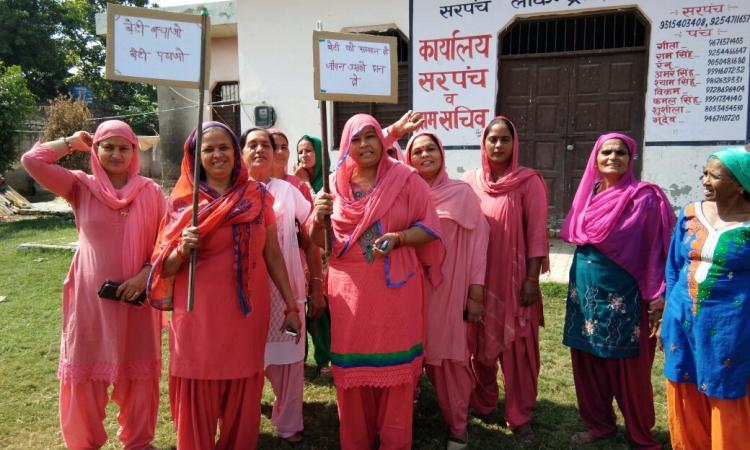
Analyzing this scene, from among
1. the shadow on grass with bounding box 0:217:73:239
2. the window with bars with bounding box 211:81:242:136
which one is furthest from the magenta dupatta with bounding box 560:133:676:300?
the shadow on grass with bounding box 0:217:73:239

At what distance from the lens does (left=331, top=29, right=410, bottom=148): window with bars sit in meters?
8.03

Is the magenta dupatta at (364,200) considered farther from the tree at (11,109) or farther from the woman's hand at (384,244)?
the tree at (11,109)

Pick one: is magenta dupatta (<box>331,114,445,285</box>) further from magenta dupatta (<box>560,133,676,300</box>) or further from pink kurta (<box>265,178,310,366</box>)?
magenta dupatta (<box>560,133,676,300</box>)

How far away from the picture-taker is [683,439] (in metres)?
2.40

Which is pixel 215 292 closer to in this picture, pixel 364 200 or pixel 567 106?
pixel 364 200

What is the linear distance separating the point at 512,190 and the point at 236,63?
28.6 ft

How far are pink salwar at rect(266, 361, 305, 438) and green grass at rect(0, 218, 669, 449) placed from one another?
0.30 feet

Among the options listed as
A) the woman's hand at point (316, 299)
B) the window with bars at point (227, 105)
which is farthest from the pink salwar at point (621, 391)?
the window with bars at point (227, 105)

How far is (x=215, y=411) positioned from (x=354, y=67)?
5.59ft

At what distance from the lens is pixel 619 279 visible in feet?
8.82

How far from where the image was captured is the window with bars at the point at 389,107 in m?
8.03

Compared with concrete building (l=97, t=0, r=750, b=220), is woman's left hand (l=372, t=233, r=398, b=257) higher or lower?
lower

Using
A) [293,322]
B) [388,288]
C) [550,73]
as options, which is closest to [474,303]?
[388,288]

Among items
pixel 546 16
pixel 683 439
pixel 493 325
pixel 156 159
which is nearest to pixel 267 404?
pixel 493 325
